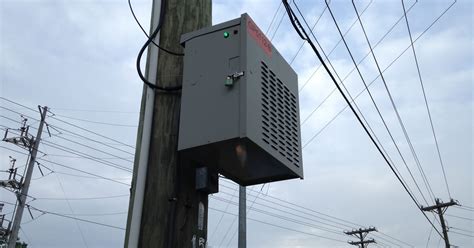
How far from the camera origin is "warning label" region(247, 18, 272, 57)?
2094 millimetres

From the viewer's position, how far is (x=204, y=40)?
209 centimetres

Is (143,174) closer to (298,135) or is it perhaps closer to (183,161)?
(183,161)

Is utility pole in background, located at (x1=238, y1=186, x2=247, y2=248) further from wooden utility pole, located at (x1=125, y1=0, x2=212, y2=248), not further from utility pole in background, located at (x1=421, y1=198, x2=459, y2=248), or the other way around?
utility pole in background, located at (x1=421, y1=198, x2=459, y2=248)

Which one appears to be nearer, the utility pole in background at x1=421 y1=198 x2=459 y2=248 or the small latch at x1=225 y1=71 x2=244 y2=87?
the small latch at x1=225 y1=71 x2=244 y2=87

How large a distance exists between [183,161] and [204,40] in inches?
22.7

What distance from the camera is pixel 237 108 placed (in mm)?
1850

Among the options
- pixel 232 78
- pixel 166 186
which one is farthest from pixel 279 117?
pixel 166 186

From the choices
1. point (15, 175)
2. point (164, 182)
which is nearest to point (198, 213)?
point (164, 182)

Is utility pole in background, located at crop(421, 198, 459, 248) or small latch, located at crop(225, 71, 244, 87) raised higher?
utility pole in background, located at crop(421, 198, 459, 248)

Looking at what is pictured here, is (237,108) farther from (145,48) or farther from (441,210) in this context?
(441,210)

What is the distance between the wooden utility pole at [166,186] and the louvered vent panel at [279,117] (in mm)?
378

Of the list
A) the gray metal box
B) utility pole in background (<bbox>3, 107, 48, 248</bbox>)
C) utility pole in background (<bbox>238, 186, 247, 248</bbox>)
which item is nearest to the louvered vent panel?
the gray metal box

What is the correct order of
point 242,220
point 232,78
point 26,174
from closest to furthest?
point 232,78, point 242,220, point 26,174

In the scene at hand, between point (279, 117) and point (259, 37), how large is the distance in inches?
15.5
